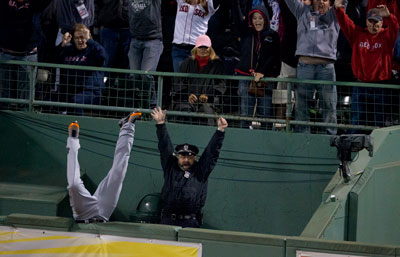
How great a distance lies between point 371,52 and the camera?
11180 millimetres

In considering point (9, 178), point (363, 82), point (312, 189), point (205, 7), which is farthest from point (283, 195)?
point (9, 178)

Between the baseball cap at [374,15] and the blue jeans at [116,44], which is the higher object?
the baseball cap at [374,15]

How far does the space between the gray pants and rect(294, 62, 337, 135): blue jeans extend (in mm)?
3878

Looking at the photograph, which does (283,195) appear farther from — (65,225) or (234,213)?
(65,225)

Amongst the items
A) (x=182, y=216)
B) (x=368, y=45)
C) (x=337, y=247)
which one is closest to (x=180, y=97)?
(x=182, y=216)

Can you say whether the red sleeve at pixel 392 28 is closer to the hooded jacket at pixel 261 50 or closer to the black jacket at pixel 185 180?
the hooded jacket at pixel 261 50

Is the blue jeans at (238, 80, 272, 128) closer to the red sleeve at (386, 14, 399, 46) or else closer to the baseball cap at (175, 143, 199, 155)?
the baseball cap at (175, 143, 199, 155)

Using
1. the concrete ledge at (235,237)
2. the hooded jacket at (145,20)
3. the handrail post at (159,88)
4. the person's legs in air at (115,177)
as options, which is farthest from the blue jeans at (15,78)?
the concrete ledge at (235,237)

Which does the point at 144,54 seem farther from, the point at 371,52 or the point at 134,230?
the point at 134,230

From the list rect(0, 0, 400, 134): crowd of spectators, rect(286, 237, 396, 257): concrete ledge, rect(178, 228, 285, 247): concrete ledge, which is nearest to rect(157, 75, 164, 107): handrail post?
rect(0, 0, 400, 134): crowd of spectators

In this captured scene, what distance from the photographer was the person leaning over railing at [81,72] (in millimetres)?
12172

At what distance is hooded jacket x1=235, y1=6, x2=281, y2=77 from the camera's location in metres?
11.8

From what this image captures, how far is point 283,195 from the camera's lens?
38.4 ft

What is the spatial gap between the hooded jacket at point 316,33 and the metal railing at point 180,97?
0.45m
